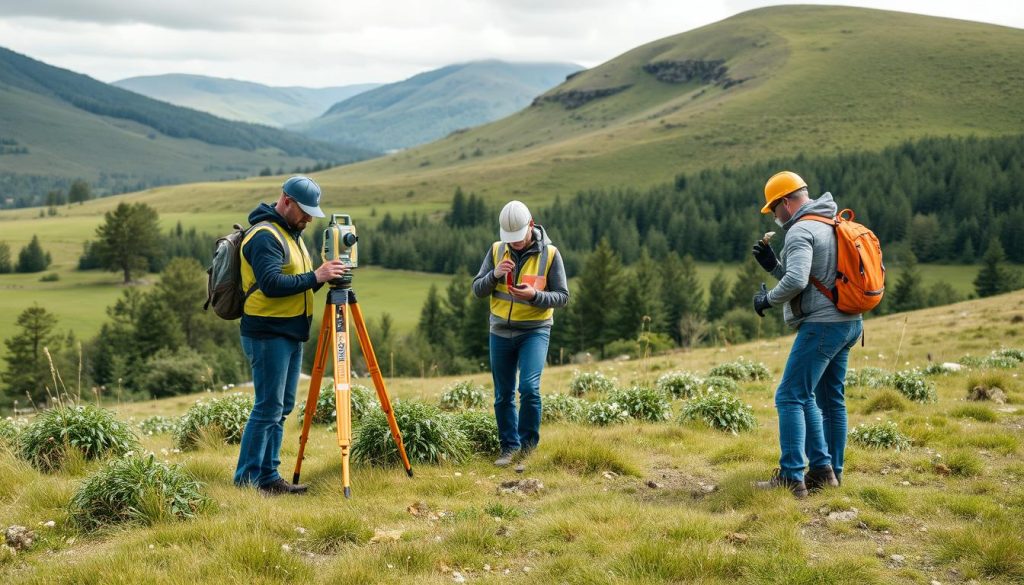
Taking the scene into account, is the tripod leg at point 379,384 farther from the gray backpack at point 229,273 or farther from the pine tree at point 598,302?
the pine tree at point 598,302

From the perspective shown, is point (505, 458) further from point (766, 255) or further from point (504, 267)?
point (766, 255)

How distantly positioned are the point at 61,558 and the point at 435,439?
4182 millimetres

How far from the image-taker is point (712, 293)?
103938 millimetres

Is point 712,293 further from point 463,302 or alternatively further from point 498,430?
point 498,430

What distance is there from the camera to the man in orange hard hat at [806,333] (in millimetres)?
7602

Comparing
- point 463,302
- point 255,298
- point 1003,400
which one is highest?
point 255,298

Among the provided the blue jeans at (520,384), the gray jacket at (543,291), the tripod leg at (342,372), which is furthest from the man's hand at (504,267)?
the tripod leg at (342,372)

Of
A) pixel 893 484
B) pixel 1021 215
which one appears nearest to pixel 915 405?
pixel 893 484

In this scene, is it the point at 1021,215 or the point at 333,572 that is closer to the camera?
the point at 333,572

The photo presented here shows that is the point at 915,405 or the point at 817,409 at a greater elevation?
the point at 817,409

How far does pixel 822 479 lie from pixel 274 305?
6.28m

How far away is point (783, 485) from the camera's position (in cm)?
789

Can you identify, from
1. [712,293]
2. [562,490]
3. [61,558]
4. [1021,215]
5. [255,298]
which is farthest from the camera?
[1021,215]

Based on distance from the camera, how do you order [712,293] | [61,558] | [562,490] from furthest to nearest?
[712,293] < [562,490] < [61,558]
